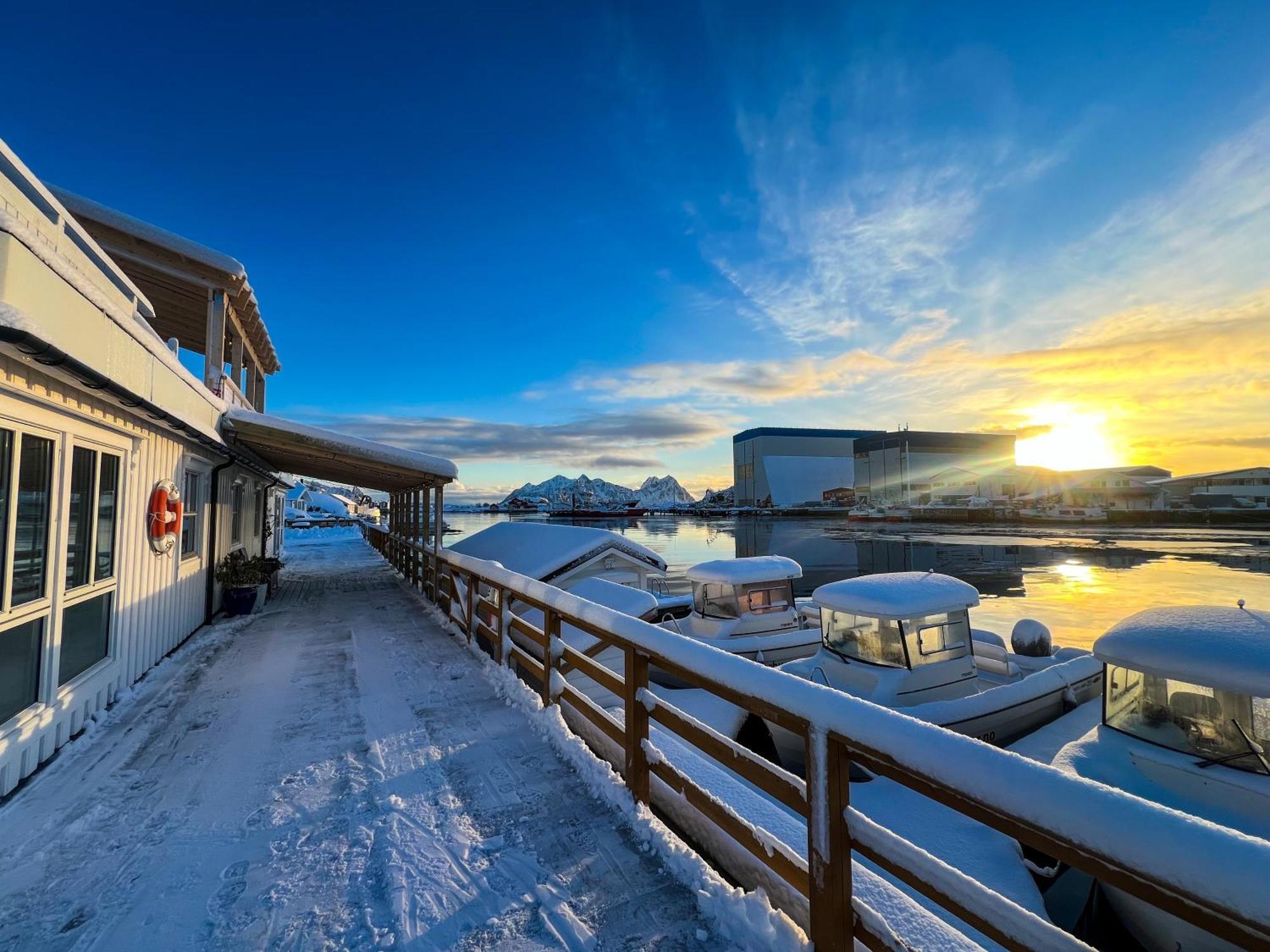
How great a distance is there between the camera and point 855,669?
7422mm

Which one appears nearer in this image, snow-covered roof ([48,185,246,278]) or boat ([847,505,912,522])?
snow-covered roof ([48,185,246,278])

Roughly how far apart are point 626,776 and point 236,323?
37.9ft

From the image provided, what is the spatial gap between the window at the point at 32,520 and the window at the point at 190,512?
3.75m

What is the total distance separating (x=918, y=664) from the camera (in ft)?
23.7

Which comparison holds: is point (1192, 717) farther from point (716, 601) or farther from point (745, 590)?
point (716, 601)

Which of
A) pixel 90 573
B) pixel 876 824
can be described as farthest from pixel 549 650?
pixel 90 573

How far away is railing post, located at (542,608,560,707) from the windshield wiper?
5012mm

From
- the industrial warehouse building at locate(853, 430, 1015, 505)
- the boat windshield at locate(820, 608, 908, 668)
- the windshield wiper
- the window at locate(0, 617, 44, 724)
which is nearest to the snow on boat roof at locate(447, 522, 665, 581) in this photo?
the boat windshield at locate(820, 608, 908, 668)

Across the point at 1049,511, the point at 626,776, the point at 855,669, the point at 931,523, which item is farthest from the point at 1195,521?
the point at 626,776

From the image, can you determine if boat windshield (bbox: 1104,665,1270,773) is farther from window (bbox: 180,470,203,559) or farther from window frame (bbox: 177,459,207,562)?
window (bbox: 180,470,203,559)

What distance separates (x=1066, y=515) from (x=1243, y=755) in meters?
78.2

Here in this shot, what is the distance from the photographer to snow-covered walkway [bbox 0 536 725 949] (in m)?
2.43

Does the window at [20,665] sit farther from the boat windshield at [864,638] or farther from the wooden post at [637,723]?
the boat windshield at [864,638]

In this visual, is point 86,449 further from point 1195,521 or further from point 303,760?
point 1195,521
